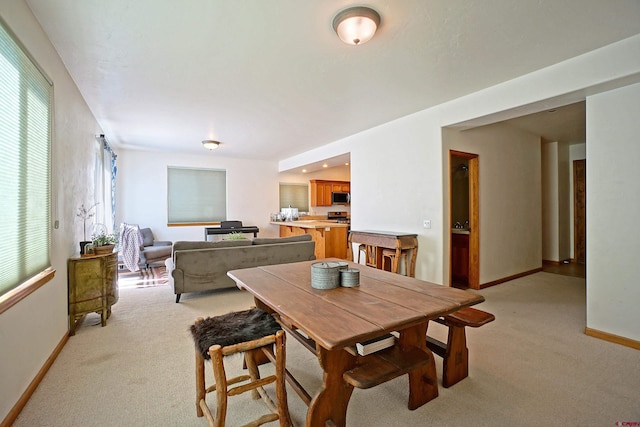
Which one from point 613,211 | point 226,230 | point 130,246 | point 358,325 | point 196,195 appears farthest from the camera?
point 196,195

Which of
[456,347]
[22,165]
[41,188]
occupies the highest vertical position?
[22,165]

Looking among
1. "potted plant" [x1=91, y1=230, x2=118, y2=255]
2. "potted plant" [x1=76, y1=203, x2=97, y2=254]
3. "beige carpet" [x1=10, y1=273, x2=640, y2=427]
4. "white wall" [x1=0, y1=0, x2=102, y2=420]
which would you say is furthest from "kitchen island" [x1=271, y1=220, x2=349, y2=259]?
"white wall" [x1=0, y1=0, x2=102, y2=420]

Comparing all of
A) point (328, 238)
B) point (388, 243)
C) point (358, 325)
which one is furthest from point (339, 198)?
point (358, 325)

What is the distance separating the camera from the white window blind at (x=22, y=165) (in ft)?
5.49

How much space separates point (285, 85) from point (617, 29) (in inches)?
109

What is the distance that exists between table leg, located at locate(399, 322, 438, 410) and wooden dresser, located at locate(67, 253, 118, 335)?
304 centimetres

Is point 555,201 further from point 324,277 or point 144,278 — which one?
point 144,278

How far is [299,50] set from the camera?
7.88 ft

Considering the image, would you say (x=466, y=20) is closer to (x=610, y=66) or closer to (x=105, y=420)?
(x=610, y=66)

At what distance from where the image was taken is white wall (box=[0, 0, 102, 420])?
5.57 ft

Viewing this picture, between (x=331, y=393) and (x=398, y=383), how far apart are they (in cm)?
81

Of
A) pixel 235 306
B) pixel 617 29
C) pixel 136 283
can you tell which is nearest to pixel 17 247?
pixel 235 306

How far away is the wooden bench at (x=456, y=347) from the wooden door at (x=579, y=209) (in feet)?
19.5

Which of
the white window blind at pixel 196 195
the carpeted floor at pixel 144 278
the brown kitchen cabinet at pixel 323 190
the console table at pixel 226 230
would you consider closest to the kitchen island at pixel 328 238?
the console table at pixel 226 230
